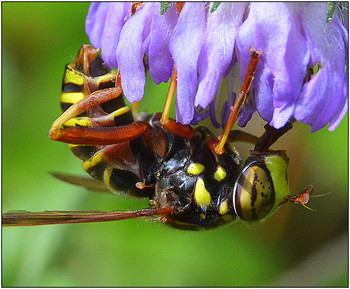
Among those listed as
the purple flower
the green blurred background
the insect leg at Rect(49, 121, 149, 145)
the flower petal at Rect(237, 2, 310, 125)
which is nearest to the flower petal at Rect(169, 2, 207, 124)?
the purple flower

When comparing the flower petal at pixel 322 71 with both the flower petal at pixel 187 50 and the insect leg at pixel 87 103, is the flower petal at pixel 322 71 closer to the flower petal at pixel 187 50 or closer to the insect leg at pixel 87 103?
the flower petal at pixel 187 50

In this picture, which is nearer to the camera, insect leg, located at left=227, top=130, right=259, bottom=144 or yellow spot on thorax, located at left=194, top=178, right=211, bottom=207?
yellow spot on thorax, located at left=194, top=178, right=211, bottom=207

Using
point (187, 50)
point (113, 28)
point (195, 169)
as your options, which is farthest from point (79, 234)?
point (187, 50)

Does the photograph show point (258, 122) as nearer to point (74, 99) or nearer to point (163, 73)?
point (163, 73)

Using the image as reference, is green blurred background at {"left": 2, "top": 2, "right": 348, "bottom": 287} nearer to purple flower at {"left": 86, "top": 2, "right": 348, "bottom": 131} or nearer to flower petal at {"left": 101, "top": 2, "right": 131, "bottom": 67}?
flower petal at {"left": 101, "top": 2, "right": 131, "bottom": 67}

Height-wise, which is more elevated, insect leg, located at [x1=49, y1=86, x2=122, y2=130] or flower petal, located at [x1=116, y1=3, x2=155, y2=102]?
flower petal, located at [x1=116, y1=3, x2=155, y2=102]

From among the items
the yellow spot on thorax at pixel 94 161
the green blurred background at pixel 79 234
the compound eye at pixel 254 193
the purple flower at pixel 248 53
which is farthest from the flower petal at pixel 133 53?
the green blurred background at pixel 79 234
